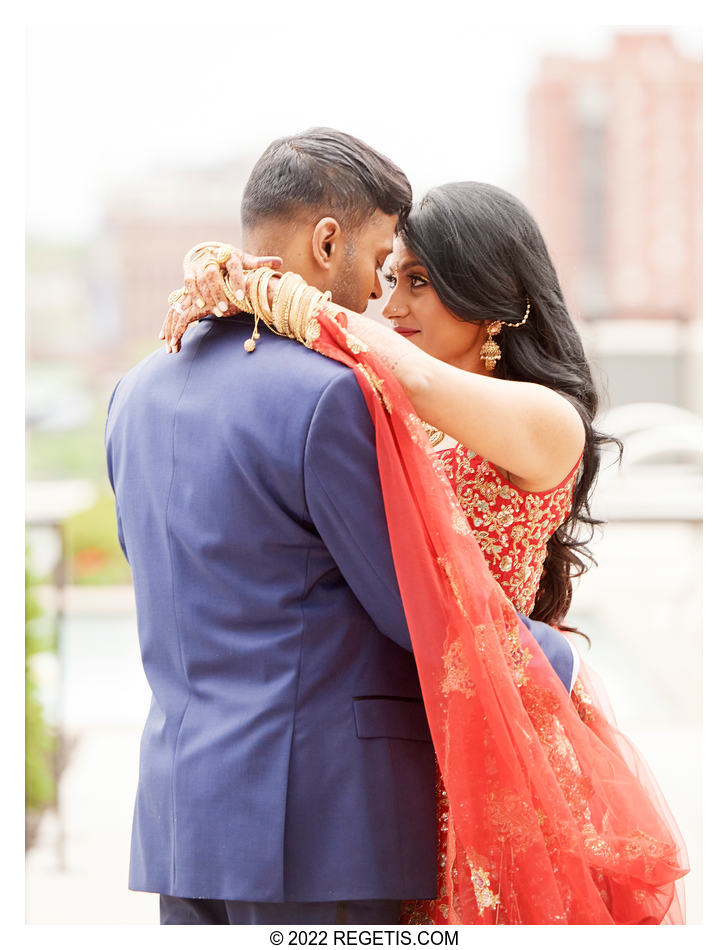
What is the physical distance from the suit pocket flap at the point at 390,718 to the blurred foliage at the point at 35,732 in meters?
2.56

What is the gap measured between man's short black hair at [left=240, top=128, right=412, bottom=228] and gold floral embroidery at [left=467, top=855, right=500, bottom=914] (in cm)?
95

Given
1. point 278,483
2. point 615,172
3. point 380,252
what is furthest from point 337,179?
point 615,172

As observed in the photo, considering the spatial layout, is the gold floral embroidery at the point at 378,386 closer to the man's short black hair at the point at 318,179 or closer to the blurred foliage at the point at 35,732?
the man's short black hair at the point at 318,179

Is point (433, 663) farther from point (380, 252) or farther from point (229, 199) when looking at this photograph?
point (229, 199)

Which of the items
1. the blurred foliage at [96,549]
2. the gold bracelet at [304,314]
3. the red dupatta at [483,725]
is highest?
the gold bracelet at [304,314]

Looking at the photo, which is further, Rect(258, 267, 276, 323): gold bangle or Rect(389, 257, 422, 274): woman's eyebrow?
Rect(389, 257, 422, 274): woman's eyebrow

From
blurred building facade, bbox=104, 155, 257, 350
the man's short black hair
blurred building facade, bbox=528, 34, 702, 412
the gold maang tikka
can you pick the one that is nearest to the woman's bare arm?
the man's short black hair

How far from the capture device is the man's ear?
163cm

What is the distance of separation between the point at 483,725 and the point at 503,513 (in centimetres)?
38

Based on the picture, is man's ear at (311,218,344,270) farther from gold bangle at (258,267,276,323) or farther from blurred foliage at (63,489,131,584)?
blurred foliage at (63,489,131,584)

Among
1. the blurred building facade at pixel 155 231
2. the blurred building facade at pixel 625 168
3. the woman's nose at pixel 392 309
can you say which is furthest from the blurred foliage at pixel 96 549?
the blurred building facade at pixel 625 168

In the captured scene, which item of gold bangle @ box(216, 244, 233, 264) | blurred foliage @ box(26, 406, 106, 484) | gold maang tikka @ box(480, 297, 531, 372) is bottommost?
blurred foliage @ box(26, 406, 106, 484)

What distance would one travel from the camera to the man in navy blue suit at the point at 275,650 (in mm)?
1490

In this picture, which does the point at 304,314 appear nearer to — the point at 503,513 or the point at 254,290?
the point at 254,290
